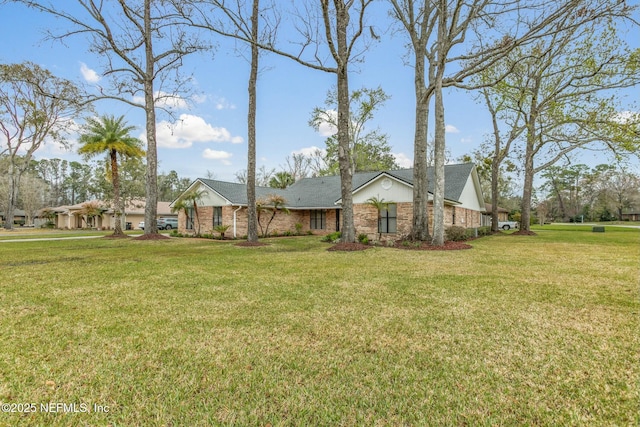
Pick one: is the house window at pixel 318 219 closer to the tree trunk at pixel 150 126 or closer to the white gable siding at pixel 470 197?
the white gable siding at pixel 470 197

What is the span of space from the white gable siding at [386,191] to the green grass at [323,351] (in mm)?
11194

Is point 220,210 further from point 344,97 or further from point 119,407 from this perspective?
point 119,407

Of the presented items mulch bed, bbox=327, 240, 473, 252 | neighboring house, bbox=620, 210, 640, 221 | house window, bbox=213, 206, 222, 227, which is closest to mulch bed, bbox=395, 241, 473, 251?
mulch bed, bbox=327, 240, 473, 252

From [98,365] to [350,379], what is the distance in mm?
2265

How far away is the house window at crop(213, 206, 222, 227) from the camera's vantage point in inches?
832

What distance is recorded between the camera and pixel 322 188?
24.8 m

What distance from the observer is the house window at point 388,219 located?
17609 millimetres

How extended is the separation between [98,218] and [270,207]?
27732 millimetres

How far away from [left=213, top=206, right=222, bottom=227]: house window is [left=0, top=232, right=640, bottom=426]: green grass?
15.0 m

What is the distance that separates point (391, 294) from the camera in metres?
5.28

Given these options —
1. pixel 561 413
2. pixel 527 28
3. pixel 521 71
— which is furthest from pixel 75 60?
pixel 521 71

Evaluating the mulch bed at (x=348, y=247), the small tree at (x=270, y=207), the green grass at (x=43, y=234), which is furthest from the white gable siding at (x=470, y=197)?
the green grass at (x=43, y=234)

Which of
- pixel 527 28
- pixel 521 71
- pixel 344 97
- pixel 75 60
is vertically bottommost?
pixel 344 97

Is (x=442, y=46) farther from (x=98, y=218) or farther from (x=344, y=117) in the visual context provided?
(x=98, y=218)
